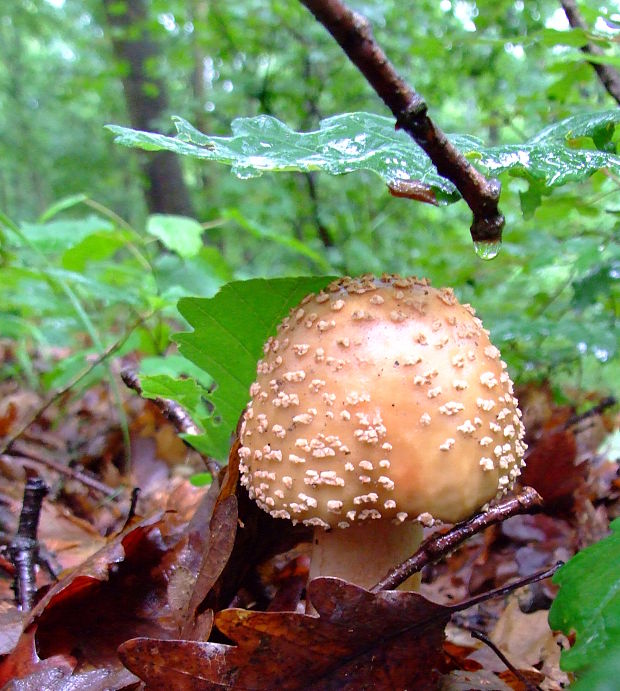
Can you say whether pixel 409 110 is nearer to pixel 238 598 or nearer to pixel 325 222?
pixel 238 598

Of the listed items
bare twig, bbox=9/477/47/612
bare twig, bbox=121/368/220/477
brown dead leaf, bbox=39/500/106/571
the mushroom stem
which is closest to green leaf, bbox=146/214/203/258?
bare twig, bbox=121/368/220/477

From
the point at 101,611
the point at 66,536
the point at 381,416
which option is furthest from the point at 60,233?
the point at 381,416

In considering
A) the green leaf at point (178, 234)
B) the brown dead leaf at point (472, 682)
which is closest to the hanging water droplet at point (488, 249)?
the brown dead leaf at point (472, 682)

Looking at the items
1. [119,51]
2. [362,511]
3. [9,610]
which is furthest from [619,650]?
[119,51]

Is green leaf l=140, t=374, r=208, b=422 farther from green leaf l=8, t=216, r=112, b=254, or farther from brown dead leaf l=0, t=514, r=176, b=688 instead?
green leaf l=8, t=216, r=112, b=254

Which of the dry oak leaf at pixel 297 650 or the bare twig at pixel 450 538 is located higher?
the bare twig at pixel 450 538

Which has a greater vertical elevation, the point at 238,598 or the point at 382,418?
the point at 382,418

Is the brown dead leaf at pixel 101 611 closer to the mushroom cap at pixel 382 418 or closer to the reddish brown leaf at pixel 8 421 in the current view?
the mushroom cap at pixel 382 418

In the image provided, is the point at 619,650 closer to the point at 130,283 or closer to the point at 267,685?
the point at 267,685
